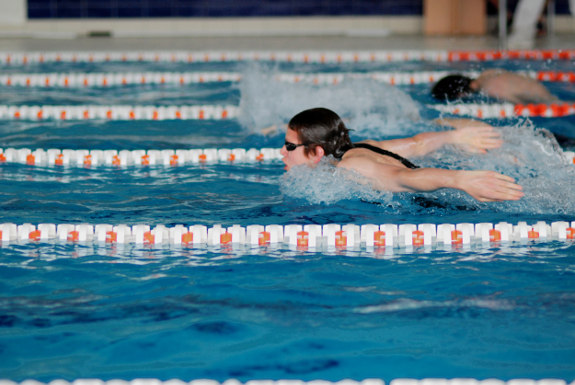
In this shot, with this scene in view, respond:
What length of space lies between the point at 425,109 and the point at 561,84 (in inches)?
82.2

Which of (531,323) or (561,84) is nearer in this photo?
(531,323)

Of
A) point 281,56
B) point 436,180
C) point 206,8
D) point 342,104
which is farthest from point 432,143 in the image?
point 206,8

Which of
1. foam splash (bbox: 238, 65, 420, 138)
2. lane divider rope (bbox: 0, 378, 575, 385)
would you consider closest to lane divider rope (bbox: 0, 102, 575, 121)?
foam splash (bbox: 238, 65, 420, 138)

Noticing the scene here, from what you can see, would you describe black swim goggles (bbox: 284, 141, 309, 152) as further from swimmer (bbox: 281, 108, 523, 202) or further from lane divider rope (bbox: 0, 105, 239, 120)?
lane divider rope (bbox: 0, 105, 239, 120)

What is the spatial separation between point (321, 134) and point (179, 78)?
4.48 metres

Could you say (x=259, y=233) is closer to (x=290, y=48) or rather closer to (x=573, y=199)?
(x=573, y=199)

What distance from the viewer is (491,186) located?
2998mm

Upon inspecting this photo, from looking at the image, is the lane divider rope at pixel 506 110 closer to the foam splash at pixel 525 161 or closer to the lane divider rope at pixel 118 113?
the foam splash at pixel 525 161

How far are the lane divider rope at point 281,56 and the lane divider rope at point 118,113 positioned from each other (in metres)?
2.95

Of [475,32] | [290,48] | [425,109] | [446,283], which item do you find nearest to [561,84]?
[425,109]

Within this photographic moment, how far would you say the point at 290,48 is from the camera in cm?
1005

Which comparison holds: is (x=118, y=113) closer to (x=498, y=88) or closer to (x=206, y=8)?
(x=498, y=88)

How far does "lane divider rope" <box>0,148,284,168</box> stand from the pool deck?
502 centimetres

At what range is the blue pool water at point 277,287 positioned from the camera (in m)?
2.44
